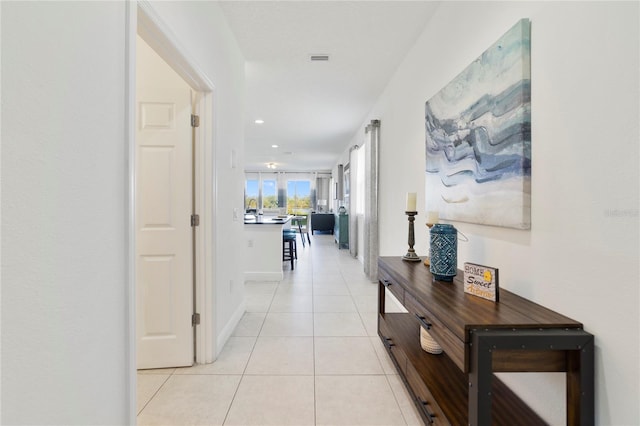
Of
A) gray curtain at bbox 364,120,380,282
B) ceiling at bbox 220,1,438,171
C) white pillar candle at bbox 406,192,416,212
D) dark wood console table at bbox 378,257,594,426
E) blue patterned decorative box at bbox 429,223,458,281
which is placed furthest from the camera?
gray curtain at bbox 364,120,380,282

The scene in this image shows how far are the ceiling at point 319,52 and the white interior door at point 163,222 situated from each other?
3.18 ft

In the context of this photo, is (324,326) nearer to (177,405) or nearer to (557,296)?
(177,405)

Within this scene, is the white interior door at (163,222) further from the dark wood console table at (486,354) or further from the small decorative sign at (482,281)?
A: the small decorative sign at (482,281)

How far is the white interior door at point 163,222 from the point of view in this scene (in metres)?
2.11

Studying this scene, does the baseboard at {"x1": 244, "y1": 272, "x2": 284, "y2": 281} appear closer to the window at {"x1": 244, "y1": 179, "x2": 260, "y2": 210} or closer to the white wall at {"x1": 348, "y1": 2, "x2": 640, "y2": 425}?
the white wall at {"x1": 348, "y1": 2, "x2": 640, "y2": 425}

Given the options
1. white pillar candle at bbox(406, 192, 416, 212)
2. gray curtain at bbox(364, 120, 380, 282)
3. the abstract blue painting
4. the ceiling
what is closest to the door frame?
the ceiling

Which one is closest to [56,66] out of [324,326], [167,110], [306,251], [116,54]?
[116,54]

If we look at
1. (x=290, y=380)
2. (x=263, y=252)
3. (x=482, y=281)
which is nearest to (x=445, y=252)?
(x=482, y=281)

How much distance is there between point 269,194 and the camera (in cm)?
1295

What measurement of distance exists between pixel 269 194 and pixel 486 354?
12318 mm

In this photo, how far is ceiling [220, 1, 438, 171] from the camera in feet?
7.58

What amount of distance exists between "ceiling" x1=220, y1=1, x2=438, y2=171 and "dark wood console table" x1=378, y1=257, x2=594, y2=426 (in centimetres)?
206

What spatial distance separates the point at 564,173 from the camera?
1.12 m

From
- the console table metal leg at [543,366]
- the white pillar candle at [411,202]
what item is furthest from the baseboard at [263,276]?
the console table metal leg at [543,366]
